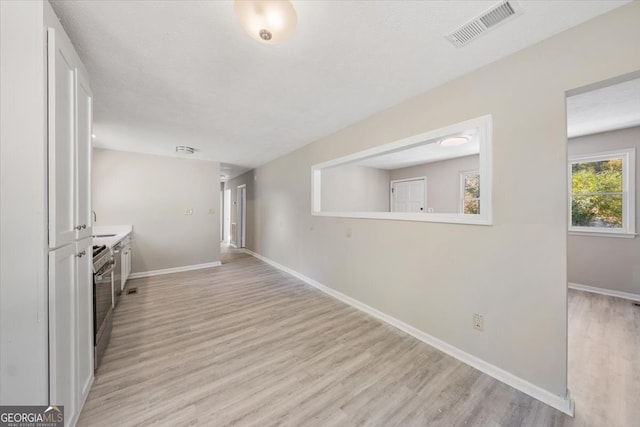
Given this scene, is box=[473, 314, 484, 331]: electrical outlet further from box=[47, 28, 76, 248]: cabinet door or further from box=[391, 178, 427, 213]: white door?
box=[391, 178, 427, 213]: white door

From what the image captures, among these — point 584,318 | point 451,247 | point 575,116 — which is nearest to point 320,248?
point 451,247

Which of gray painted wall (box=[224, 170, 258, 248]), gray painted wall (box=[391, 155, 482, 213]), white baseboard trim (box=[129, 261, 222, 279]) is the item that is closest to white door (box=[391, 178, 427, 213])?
gray painted wall (box=[391, 155, 482, 213])

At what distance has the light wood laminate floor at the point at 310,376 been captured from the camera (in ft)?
4.83

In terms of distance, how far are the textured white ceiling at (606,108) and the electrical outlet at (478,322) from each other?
207 cm

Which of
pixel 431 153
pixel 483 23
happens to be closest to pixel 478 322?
pixel 483 23

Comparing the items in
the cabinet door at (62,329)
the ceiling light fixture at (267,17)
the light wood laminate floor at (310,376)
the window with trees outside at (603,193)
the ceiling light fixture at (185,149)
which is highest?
the ceiling light fixture at (185,149)

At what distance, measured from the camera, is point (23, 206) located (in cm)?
105

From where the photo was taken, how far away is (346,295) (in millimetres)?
3328

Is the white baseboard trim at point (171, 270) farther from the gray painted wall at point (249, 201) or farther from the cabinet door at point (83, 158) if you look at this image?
the cabinet door at point (83, 158)

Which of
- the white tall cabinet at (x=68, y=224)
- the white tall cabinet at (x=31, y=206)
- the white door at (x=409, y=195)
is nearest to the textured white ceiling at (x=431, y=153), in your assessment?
the white door at (x=409, y=195)

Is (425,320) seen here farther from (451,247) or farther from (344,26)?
(344,26)

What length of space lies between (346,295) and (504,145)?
2.55m

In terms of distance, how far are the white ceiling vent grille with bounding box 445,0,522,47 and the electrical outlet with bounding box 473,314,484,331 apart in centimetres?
212

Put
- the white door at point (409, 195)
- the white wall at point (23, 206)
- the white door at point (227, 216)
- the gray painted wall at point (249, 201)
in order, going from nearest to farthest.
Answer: the white wall at point (23, 206) → the white door at point (409, 195) → the gray painted wall at point (249, 201) → the white door at point (227, 216)
